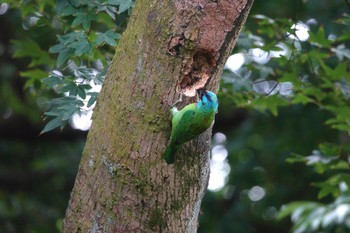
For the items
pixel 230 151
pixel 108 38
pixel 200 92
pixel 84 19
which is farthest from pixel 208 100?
pixel 230 151

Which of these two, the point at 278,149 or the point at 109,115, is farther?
the point at 278,149

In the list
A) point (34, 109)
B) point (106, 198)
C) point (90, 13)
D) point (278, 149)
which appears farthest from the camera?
point (34, 109)

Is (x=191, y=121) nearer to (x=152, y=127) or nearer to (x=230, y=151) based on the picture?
(x=152, y=127)

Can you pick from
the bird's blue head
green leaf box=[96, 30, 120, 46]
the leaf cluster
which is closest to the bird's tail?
the bird's blue head

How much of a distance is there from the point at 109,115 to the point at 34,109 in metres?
4.05

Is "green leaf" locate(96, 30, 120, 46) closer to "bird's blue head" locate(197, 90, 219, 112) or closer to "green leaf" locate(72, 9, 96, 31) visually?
"green leaf" locate(72, 9, 96, 31)

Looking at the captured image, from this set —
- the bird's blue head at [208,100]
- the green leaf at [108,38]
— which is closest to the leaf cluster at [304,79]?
the green leaf at [108,38]

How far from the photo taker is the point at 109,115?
262cm

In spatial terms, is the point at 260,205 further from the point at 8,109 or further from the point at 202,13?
the point at 202,13

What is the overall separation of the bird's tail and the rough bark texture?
0.11 feet

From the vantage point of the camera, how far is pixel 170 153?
98.1 inches

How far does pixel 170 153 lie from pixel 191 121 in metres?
0.15

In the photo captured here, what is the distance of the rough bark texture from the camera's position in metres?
2.54

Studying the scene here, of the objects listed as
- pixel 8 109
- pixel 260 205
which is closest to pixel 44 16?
pixel 8 109
